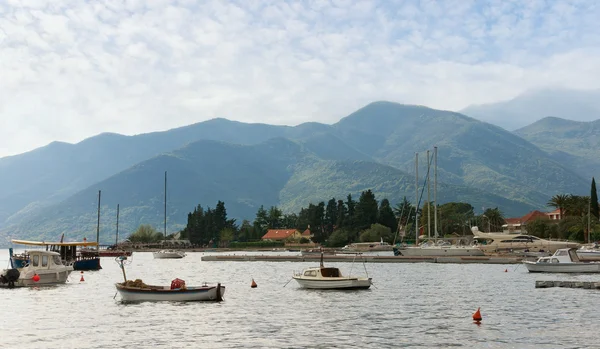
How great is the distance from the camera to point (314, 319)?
49438mm

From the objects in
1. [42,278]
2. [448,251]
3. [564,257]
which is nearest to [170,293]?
[42,278]

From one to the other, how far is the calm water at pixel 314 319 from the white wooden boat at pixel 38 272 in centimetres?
275

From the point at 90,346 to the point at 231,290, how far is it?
36.7 meters

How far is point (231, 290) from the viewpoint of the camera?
75.2 m

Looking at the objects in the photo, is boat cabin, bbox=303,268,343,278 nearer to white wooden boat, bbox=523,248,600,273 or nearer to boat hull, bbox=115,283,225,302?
boat hull, bbox=115,283,225,302

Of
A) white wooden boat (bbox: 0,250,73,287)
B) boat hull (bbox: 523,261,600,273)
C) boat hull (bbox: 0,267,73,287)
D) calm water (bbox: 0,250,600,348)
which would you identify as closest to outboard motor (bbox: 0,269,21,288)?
white wooden boat (bbox: 0,250,73,287)

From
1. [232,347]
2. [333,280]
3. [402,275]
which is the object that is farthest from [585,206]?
[232,347]

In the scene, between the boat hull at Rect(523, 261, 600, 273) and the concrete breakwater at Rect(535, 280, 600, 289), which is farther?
the boat hull at Rect(523, 261, 600, 273)

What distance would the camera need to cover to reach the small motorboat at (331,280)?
68.9m

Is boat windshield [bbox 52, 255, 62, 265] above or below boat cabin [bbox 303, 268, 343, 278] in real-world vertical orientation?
above

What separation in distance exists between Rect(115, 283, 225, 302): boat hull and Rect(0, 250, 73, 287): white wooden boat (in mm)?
24213

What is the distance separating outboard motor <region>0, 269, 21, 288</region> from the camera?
3001 inches

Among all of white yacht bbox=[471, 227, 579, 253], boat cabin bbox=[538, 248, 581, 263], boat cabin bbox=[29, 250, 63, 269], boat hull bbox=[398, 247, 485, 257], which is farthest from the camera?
white yacht bbox=[471, 227, 579, 253]

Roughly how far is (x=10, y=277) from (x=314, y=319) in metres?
43.6
